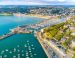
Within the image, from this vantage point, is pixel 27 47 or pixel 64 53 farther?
pixel 27 47

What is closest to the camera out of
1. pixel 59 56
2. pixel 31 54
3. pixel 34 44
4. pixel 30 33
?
pixel 59 56

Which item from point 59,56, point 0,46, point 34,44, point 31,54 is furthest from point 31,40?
point 59,56

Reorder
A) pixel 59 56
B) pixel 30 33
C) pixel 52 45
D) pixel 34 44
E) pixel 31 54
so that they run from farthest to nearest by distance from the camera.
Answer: pixel 30 33 → pixel 34 44 → pixel 52 45 → pixel 31 54 → pixel 59 56

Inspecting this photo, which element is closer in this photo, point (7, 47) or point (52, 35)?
point (7, 47)

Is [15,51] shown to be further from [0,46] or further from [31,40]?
[31,40]

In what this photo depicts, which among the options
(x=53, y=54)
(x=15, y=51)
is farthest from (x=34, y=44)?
(x=53, y=54)

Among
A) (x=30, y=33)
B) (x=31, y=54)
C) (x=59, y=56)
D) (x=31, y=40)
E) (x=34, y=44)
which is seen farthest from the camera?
(x=30, y=33)

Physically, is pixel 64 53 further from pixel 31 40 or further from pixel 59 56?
pixel 31 40

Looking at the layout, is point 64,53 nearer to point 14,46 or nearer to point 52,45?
point 52,45
